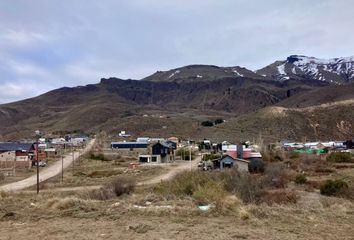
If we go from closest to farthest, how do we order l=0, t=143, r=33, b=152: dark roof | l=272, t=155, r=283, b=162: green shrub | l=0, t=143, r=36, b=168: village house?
l=0, t=143, r=36, b=168: village house
l=272, t=155, r=283, b=162: green shrub
l=0, t=143, r=33, b=152: dark roof

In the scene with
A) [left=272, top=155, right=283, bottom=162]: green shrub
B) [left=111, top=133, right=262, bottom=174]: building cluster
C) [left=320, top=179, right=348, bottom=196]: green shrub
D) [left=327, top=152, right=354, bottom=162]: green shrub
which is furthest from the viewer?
[left=272, top=155, right=283, bottom=162]: green shrub

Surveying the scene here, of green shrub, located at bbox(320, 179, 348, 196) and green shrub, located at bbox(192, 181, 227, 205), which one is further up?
green shrub, located at bbox(192, 181, 227, 205)

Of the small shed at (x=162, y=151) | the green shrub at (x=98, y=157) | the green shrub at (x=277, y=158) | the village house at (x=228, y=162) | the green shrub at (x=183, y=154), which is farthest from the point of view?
the green shrub at (x=183, y=154)

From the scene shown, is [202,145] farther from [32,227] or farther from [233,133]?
[32,227]

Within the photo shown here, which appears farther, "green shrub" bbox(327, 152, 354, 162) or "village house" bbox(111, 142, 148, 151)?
"village house" bbox(111, 142, 148, 151)

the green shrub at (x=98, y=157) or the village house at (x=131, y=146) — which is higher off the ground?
the village house at (x=131, y=146)

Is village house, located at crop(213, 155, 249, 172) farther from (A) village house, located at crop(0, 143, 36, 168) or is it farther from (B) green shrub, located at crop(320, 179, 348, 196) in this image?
(A) village house, located at crop(0, 143, 36, 168)

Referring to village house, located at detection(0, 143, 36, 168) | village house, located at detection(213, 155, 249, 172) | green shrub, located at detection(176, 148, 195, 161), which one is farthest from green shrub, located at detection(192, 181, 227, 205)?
green shrub, located at detection(176, 148, 195, 161)

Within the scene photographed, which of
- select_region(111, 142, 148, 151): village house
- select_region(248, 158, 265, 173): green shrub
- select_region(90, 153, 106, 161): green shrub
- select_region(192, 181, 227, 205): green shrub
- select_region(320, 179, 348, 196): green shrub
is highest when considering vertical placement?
select_region(111, 142, 148, 151): village house

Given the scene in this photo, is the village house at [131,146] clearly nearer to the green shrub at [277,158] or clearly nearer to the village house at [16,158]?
the village house at [16,158]

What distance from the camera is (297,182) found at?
44.0 metres

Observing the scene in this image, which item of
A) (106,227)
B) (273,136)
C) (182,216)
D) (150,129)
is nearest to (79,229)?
(106,227)

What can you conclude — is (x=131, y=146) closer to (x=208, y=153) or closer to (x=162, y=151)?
(x=162, y=151)

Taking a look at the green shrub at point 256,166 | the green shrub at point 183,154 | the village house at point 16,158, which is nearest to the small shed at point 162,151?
the green shrub at point 183,154
